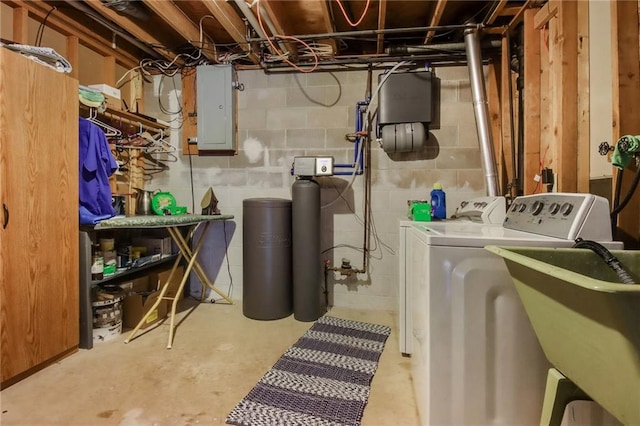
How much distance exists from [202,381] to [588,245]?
186 cm

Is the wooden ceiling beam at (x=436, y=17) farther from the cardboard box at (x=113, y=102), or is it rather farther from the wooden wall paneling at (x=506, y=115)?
the cardboard box at (x=113, y=102)

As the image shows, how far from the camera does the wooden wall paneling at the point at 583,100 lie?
1.61m

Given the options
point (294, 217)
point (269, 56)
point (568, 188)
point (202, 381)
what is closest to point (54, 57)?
point (269, 56)

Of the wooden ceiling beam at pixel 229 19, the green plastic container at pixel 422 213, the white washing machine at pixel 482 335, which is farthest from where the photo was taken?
the wooden ceiling beam at pixel 229 19

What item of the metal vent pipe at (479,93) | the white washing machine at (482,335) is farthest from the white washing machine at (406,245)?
the white washing machine at (482,335)

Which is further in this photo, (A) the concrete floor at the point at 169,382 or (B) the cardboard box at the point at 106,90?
(B) the cardboard box at the point at 106,90

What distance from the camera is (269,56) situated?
2865 mm

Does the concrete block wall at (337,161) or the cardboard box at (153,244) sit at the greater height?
the concrete block wall at (337,161)

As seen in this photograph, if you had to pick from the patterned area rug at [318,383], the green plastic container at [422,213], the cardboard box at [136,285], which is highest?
the green plastic container at [422,213]

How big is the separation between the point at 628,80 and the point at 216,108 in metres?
2.90

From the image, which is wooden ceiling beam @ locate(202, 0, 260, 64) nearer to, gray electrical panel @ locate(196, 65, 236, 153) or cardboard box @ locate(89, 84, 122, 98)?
gray electrical panel @ locate(196, 65, 236, 153)

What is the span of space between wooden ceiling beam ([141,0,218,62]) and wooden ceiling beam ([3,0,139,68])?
657 millimetres

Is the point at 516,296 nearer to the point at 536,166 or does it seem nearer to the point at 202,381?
the point at 536,166

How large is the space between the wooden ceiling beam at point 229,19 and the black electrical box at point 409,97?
1266 millimetres
